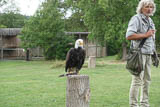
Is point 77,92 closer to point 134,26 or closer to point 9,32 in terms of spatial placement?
point 134,26

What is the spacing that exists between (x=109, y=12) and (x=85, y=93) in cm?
2236

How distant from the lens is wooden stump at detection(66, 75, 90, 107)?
15.0 ft

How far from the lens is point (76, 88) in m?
4.59

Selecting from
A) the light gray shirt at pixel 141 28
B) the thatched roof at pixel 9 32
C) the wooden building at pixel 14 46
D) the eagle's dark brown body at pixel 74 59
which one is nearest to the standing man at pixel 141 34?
the light gray shirt at pixel 141 28

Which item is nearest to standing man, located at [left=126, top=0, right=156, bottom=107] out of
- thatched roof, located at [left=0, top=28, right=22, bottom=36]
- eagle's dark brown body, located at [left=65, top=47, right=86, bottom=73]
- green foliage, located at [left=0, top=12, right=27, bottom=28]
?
eagle's dark brown body, located at [left=65, top=47, right=86, bottom=73]

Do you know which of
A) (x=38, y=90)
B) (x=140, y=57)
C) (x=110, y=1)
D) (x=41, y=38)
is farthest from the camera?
(x=41, y=38)

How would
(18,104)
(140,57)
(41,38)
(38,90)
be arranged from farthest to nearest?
(41,38) < (38,90) < (18,104) < (140,57)

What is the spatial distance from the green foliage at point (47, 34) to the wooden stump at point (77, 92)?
2464 centimetres

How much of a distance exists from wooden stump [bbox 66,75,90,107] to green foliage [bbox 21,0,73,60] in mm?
24640

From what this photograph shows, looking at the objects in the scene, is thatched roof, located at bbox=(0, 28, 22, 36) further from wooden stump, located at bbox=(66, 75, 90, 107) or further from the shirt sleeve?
wooden stump, located at bbox=(66, 75, 90, 107)

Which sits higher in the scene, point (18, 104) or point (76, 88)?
point (76, 88)

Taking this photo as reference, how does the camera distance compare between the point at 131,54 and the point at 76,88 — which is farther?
the point at 131,54

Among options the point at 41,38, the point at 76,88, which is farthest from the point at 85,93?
the point at 41,38

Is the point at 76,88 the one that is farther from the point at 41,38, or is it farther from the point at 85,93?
the point at 41,38
